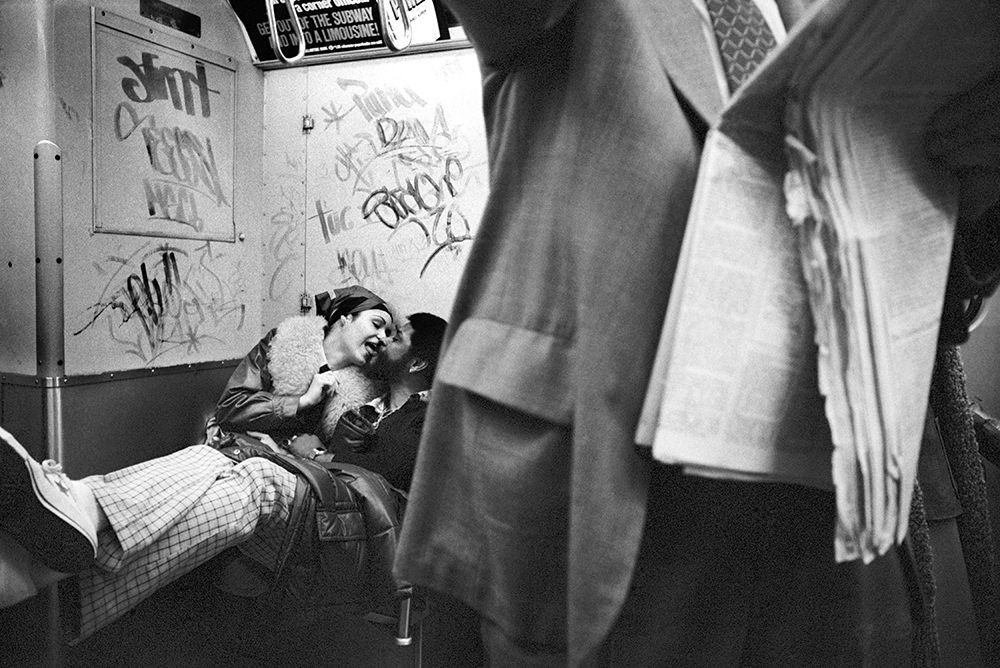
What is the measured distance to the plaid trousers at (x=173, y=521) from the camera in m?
1.77

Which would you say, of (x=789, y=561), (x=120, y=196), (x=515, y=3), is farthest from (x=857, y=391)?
(x=120, y=196)

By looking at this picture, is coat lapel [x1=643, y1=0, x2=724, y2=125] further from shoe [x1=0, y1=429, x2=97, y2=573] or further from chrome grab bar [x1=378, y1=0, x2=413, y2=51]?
chrome grab bar [x1=378, y1=0, x2=413, y2=51]

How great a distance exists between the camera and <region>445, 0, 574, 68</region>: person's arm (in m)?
0.69

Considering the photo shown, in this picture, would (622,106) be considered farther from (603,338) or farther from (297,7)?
(297,7)

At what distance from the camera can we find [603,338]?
696 mm

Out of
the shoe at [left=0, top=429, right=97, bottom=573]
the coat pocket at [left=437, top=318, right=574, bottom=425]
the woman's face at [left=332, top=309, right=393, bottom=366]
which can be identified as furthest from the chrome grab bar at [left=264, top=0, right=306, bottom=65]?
the coat pocket at [left=437, top=318, right=574, bottom=425]

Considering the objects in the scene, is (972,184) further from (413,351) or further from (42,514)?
(413,351)

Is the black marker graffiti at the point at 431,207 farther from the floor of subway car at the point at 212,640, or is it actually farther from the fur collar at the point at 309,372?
the floor of subway car at the point at 212,640

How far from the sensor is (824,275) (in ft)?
2.03

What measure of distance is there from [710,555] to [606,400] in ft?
0.79

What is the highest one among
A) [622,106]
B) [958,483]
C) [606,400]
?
[622,106]

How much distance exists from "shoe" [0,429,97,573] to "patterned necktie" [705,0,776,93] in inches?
57.3

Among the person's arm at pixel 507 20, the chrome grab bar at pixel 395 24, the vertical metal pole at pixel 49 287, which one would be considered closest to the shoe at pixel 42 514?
the vertical metal pole at pixel 49 287

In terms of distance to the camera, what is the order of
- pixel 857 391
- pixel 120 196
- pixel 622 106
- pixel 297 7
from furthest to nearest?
pixel 297 7, pixel 120 196, pixel 622 106, pixel 857 391
